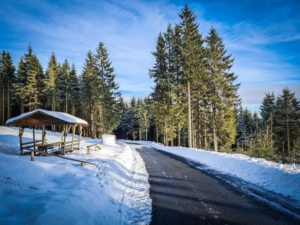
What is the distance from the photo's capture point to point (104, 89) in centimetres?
3284

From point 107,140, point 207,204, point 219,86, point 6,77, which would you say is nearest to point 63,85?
point 6,77

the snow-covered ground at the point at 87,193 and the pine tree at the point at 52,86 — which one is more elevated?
the pine tree at the point at 52,86

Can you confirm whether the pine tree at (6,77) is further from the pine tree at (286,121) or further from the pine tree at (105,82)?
the pine tree at (286,121)

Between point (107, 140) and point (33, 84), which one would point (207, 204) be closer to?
point (107, 140)

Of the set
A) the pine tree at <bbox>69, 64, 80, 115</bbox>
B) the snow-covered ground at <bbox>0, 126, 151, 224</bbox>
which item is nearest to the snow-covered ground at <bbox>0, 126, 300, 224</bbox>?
the snow-covered ground at <bbox>0, 126, 151, 224</bbox>

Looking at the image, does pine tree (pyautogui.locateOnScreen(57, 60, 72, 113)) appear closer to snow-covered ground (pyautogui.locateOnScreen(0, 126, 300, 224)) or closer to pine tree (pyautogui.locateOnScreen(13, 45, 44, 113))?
pine tree (pyautogui.locateOnScreen(13, 45, 44, 113))

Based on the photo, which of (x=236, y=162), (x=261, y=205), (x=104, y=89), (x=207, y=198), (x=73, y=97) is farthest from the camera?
(x=73, y=97)

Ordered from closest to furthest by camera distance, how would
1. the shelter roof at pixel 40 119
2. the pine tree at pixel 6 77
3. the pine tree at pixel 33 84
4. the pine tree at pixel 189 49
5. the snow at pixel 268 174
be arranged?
the snow at pixel 268 174 → the shelter roof at pixel 40 119 → the pine tree at pixel 189 49 → the pine tree at pixel 33 84 → the pine tree at pixel 6 77

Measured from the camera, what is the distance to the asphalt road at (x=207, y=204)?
467 cm

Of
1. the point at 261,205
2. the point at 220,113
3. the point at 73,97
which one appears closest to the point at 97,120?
the point at 73,97

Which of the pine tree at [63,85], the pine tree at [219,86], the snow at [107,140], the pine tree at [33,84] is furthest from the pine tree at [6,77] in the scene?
the pine tree at [219,86]

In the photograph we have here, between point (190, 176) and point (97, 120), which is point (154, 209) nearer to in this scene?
point (190, 176)

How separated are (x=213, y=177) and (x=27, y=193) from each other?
26.3 feet

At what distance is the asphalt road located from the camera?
15.3ft
